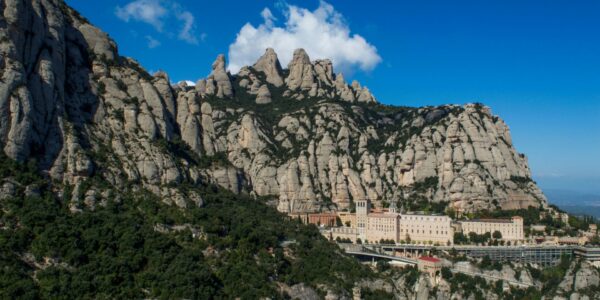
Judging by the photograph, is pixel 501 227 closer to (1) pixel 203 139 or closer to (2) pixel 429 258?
(2) pixel 429 258

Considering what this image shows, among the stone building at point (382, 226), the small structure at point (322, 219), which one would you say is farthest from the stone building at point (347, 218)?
the stone building at point (382, 226)

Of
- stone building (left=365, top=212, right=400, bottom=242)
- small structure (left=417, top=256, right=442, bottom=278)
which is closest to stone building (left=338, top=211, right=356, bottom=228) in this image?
stone building (left=365, top=212, right=400, bottom=242)

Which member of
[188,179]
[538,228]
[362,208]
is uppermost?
[188,179]

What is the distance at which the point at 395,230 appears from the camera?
485 ft

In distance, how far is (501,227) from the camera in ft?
478

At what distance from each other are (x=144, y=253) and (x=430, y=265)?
183 ft

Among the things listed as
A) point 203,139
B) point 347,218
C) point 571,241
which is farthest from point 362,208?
point 571,241

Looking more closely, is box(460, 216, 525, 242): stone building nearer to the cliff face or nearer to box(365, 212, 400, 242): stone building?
the cliff face

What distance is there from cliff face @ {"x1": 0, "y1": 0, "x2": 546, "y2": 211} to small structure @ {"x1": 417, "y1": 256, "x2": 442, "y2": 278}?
35.1 m

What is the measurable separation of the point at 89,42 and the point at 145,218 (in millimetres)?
50538

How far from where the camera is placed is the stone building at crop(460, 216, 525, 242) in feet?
476

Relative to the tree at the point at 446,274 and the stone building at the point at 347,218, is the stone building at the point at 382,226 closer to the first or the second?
the stone building at the point at 347,218

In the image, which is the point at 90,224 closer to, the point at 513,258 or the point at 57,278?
the point at 57,278

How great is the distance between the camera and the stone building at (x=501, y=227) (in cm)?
14500
